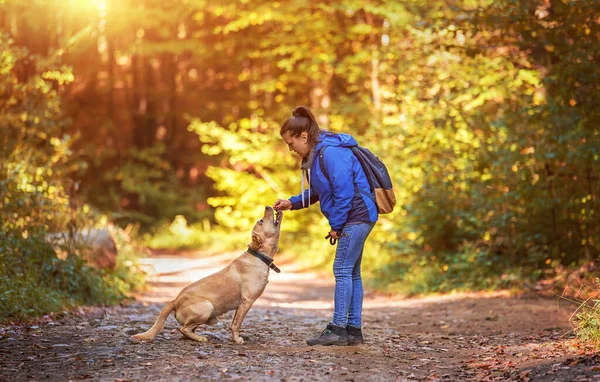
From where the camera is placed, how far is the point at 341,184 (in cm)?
662

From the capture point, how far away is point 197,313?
6875 millimetres

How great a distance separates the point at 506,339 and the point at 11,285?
211 inches

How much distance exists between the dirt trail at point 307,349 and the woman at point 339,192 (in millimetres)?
418

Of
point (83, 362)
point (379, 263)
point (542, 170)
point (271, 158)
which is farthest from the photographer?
point (271, 158)

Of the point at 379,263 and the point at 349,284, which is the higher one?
the point at 349,284

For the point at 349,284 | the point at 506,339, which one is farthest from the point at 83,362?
the point at 506,339

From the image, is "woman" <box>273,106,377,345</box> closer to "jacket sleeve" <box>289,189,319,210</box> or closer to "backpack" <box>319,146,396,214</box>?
"backpack" <box>319,146,396,214</box>

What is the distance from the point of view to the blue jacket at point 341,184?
21.8ft

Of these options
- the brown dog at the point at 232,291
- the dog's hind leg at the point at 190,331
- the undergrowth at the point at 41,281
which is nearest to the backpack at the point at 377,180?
the brown dog at the point at 232,291

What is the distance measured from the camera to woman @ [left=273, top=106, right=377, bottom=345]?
6.69 metres

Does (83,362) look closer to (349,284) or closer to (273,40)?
(349,284)

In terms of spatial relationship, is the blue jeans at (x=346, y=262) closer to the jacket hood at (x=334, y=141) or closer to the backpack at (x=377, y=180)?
the backpack at (x=377, y=180)

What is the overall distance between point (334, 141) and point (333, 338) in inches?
70.5

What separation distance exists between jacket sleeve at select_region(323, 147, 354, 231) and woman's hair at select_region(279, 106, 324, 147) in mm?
217
